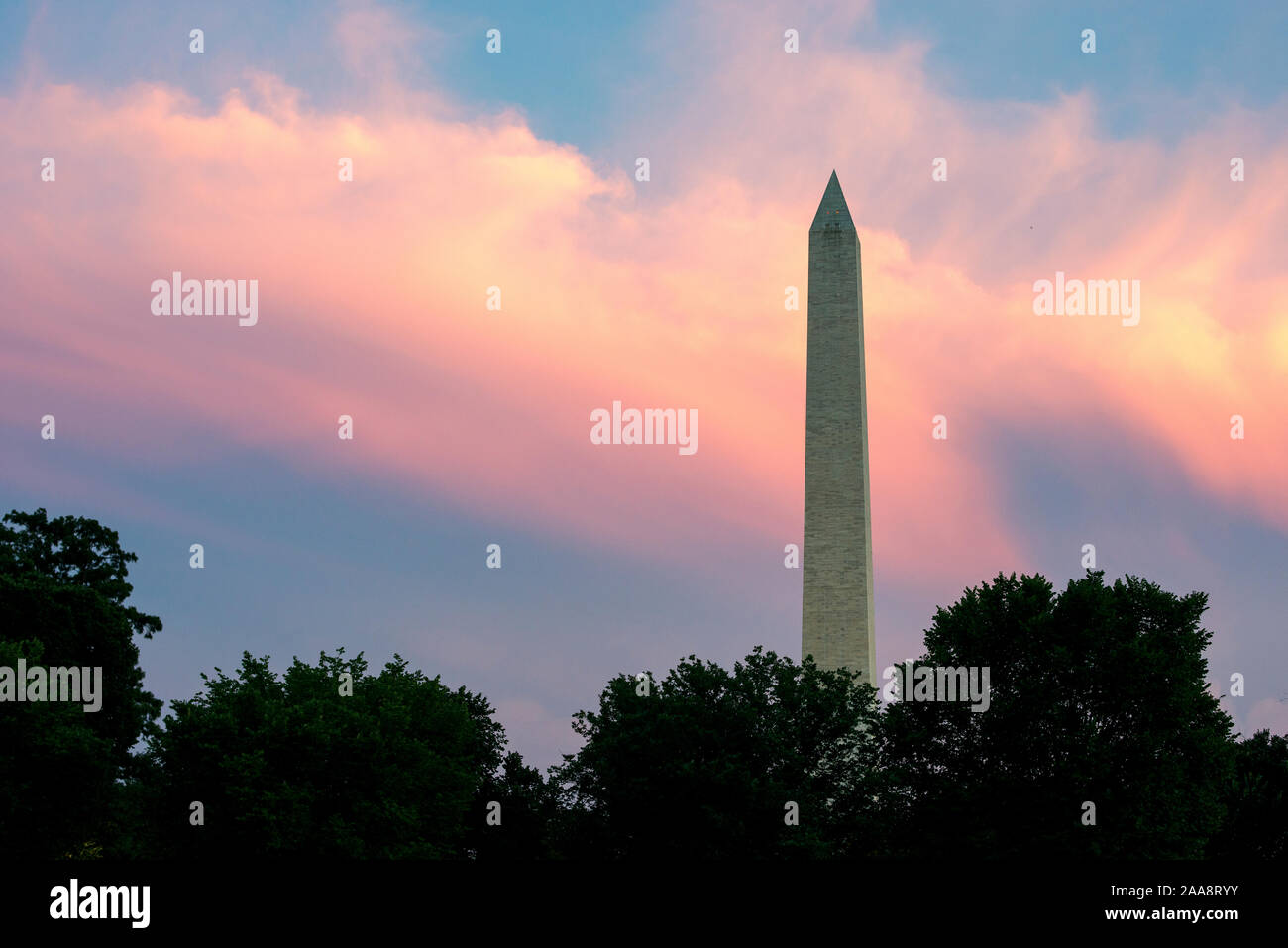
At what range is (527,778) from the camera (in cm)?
7581

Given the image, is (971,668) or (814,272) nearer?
(971,668)

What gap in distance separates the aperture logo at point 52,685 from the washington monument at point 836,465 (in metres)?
31.4

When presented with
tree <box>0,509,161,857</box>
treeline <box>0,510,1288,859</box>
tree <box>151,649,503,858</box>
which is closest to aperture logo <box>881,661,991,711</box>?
treeline <box>0,510,1288,859</box>

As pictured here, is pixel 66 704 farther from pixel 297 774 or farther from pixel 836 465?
pixel 836 465

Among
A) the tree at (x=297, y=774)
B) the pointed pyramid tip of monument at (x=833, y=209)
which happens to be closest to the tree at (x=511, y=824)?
the tree at (x=297, y=774)

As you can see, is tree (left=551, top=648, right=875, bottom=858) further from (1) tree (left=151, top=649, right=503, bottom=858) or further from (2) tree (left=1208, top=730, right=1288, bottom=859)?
(2) tree (left=1208, top=730, right=1288, bottom=859)

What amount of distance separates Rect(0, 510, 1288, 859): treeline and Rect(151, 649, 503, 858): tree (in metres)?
0.09

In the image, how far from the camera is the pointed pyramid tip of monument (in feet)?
206

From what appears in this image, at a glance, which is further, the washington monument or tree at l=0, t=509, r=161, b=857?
the washington monument
